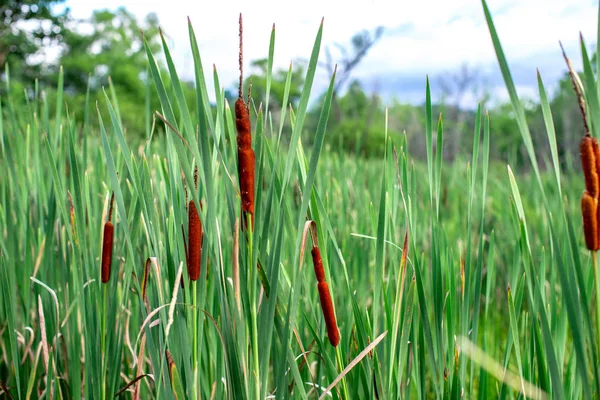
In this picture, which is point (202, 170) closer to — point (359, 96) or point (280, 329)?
point (280, 329)

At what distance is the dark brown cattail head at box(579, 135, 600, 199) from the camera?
41 centimetres

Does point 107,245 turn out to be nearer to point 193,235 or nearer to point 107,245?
point 107,245

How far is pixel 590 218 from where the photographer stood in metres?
0.42

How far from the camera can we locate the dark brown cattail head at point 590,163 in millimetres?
412

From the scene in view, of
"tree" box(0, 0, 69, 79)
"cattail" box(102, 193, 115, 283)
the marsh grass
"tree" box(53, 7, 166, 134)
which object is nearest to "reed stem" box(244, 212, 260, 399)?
the marsh grass

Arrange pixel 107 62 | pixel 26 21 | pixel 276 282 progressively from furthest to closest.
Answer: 1. pixel 107 62
2. pixel 26 21
3. pixel 276 282

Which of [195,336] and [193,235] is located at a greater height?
[193,235]

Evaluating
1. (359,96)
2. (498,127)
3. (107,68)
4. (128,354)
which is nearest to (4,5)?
(107,68)

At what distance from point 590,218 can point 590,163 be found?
0.04 m

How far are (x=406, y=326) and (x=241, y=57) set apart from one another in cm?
40

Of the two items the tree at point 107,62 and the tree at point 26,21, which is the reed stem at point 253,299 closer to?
the tree at point 26,21

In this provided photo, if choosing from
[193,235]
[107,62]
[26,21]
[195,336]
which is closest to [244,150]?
[193,235]

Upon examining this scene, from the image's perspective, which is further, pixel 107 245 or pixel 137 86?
pixel 137 86

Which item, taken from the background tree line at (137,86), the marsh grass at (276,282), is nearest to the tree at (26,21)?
the background tree line at (137,86)
